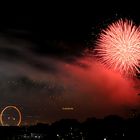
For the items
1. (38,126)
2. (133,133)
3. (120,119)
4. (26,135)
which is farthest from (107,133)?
(38,126)

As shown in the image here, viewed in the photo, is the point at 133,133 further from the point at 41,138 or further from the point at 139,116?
the point at 41,138

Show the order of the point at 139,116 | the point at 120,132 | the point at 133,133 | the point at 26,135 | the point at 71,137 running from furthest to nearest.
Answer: the point at 26,135
the point at 71,137
the point at 139,116
the point at 120,132
the point at 133,133

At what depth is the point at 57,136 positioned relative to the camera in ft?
296

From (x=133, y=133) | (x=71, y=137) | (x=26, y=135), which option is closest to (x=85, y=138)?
(x=71, y=137)

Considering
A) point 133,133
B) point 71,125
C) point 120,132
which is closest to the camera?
point 133,133

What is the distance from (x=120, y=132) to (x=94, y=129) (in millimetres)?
15658

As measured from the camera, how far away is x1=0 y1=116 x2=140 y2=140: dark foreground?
232ft

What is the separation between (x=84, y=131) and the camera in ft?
299

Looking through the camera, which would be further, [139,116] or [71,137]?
[71,137]

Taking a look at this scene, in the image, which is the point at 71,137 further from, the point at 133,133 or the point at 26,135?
the point at 133,133

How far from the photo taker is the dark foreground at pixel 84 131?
232ft

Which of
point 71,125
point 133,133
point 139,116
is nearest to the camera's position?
point 133,133

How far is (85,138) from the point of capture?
82.1 meters

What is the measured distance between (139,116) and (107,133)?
8.92 meters
